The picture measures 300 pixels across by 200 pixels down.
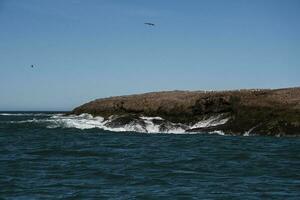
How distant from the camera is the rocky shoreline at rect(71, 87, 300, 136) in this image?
3962 cm

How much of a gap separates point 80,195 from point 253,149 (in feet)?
49.7

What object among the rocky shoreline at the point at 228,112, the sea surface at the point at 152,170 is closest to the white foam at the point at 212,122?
the rocky shoreline at the point at 228,112

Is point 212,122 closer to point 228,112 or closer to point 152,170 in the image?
point 228,112

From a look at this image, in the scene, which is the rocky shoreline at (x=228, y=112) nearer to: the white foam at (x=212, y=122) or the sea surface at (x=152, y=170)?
the white foam at (x=212, y=122)

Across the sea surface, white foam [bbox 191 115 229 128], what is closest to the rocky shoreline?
white foam [bbox 191 115 229 128]

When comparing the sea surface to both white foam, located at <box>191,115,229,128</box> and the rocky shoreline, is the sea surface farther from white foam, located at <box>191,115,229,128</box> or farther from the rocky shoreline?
white foam, located at <box>191,115,229,128</box>

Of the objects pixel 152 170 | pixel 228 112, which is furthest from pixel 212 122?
pixel 152 170

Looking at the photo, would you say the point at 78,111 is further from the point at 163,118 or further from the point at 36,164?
the point at 36,164

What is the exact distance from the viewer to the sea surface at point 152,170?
16.5 meters

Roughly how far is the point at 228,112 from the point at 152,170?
2623cm

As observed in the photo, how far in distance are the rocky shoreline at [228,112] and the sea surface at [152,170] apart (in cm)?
657

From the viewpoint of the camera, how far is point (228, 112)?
46.5 metres

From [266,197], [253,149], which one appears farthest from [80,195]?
[253,149]

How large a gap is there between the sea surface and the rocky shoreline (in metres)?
6.57
